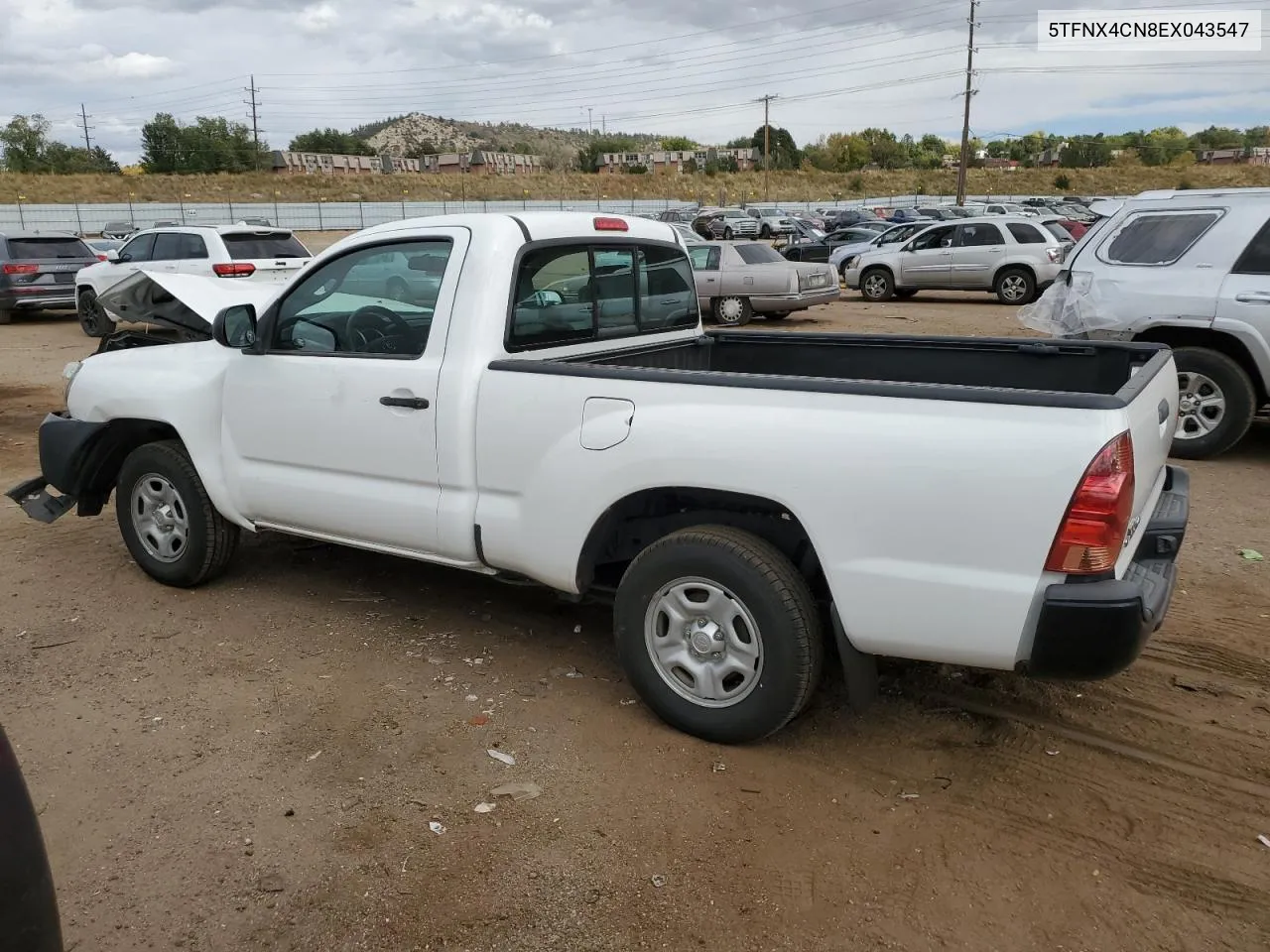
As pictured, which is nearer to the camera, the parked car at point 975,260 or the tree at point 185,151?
Result: the parked car at point 975,260

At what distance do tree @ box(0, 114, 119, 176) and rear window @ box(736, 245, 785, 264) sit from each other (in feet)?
297

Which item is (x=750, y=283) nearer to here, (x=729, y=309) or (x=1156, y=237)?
(x=729, y=309)

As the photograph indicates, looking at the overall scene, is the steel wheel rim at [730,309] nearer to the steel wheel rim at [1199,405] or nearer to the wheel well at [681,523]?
the steel wheel rim at [1199,405]

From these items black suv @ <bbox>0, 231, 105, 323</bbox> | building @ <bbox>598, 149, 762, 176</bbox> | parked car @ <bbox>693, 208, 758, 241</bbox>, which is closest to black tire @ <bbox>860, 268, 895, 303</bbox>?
black suv @ <bbox>0, 231, 105, 323</bbox>

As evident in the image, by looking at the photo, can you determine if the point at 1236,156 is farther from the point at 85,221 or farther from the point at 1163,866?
the point at 1163,866

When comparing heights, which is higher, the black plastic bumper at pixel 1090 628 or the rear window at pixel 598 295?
the rear window at pixel 598 295

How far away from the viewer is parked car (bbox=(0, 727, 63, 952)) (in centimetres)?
166

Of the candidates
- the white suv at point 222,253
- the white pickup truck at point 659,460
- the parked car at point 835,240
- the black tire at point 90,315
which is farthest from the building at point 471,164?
the white pickup truck at point 659,460

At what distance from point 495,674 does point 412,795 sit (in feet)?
3.04

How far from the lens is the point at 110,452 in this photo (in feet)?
17.2

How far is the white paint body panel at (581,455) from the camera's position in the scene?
285cm

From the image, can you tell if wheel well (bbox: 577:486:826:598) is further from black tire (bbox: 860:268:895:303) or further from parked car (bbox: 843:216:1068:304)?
black tire (bbox: 860:268:895:303)

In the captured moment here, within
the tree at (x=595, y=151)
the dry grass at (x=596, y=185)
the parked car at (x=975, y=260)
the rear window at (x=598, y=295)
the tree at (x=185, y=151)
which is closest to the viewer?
the rear window at (x=598, y=295)

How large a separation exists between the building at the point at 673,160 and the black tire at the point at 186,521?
299ft
